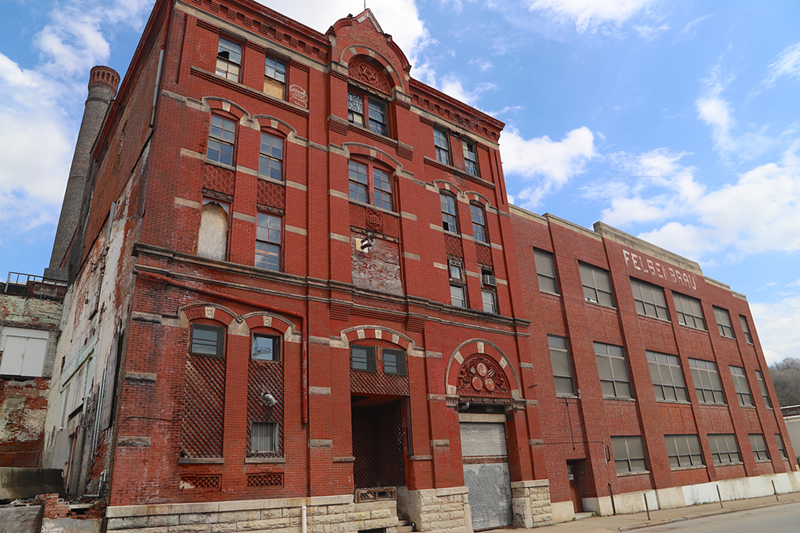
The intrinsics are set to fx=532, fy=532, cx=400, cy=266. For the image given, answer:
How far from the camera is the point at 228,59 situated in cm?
1916

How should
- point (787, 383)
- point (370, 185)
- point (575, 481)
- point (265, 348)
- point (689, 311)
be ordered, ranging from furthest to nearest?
point (787, 383)
point (689, 311)
point (575, 481)
point (370, 185)
point (265, 348)

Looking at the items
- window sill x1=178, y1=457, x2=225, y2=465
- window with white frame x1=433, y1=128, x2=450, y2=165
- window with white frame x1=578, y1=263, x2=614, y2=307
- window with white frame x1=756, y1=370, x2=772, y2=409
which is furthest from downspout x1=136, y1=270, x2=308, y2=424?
window with white frame x1=756, y1=370, x2=772, y2=409

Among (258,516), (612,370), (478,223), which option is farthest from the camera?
(612,370)

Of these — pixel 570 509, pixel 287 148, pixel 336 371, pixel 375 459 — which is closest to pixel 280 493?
pixel 336 371

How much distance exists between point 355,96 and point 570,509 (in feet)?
64.3

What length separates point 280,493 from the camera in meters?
14.9

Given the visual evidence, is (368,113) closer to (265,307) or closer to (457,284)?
(457,284)

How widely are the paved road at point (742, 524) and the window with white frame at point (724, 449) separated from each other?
24.4ft

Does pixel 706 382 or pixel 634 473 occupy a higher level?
pixel 706 382

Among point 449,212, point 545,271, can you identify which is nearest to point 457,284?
point 449,212

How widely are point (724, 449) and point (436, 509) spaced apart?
2340cm

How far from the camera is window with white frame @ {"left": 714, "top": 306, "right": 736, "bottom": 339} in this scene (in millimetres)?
38312

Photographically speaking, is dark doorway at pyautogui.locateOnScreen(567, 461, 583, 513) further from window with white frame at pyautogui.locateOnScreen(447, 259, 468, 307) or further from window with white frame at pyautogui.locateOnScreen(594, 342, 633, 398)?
window with white frame at pyautogui.locateOnScreen(447, 259, 468, 307)

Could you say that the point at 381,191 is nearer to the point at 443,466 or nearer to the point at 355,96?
the point at 355,96
